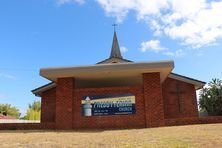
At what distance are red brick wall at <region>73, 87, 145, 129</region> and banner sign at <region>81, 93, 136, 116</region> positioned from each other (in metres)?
0.23

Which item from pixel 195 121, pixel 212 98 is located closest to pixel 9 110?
pixel 212 98

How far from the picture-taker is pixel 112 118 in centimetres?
1667

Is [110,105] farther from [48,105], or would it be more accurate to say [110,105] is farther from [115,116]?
[48,105]

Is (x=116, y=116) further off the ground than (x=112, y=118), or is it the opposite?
(x=116, y=116)

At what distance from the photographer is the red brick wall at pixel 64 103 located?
55.5 feet

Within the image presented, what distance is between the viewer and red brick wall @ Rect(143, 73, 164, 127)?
643 inches

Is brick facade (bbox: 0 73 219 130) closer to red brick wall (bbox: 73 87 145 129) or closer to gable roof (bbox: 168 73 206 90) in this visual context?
red brick wall (bbox: 73 87 145 129)

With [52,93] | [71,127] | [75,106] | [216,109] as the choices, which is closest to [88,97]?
[75,106]

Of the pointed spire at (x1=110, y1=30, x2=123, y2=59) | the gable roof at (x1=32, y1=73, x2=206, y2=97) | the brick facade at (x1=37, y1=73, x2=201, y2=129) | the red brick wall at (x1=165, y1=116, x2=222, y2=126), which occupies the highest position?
the pointed spire at (x1=110, y1=30, x2=123, y2=59)

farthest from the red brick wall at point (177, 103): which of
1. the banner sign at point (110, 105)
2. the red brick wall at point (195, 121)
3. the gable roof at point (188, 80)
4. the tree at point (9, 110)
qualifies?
the tree at point (9, 110)

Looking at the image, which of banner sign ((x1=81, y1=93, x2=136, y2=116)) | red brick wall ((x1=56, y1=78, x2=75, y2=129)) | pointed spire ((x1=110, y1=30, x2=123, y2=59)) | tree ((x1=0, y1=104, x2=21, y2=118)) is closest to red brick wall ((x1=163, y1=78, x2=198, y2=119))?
→ banner sign ((x1=81, y1=93, x2=136, y2=116))

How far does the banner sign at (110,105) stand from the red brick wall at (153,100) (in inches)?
33.4

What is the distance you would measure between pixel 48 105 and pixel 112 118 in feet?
26.2

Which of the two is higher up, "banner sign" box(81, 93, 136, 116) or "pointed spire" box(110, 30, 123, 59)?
"pointed spire" box(110, 30, 123, 59)
